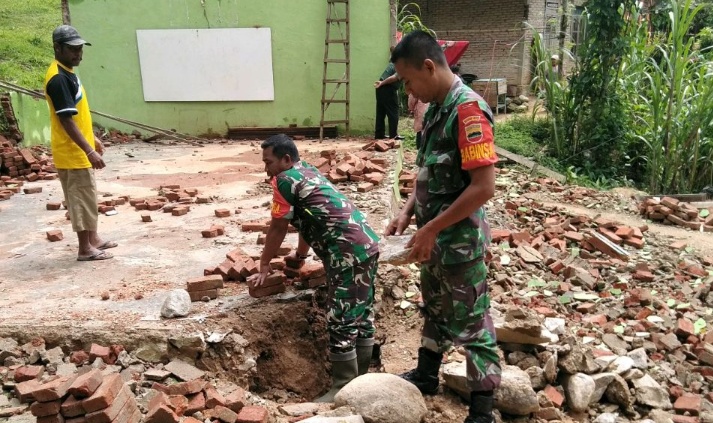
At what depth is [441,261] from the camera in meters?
2.60

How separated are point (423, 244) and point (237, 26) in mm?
10162

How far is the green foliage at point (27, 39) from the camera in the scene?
12.9 m

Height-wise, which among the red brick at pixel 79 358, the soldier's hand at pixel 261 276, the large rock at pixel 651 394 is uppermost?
the soldier's hand at pixel 261 276

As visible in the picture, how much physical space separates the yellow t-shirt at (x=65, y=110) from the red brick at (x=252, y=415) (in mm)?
2703

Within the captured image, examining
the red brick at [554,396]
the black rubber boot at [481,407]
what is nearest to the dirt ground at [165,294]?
the black rubber boot at [481,407]

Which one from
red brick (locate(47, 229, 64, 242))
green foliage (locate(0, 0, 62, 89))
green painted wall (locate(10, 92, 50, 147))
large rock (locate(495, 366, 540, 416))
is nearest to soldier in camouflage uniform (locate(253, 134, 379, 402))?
large rock (locate(495, 366, 540, 416))

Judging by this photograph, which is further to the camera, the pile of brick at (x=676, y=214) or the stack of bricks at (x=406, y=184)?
the pile of brick at (x=676, y=214)

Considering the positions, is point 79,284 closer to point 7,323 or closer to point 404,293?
point 7,323

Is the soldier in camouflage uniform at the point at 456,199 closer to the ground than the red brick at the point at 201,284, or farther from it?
farther from it

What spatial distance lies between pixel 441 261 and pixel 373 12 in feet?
30.8

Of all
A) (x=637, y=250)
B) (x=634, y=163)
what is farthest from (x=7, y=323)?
(x=634, y=163)

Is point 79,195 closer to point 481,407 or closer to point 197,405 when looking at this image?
point 197,405

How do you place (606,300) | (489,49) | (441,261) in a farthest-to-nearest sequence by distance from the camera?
(489,49) → (606,300) → (441,261)

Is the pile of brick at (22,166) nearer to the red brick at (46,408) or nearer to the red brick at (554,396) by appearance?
the red brick at (46,408)
